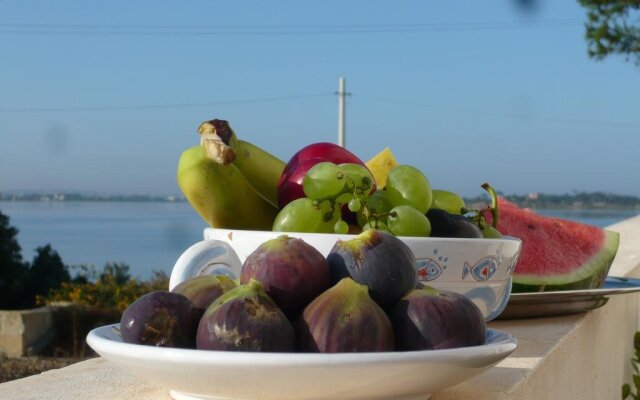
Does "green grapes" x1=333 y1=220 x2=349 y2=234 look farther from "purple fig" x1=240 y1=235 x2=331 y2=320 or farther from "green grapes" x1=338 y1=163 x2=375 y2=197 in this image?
"purple fig" x1=240 y1=235 x2=331 y2=320

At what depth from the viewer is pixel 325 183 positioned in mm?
1165

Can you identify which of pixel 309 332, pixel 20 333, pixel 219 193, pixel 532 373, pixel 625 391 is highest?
pixel 219 193

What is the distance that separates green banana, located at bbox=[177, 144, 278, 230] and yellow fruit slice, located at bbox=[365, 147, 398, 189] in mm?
340

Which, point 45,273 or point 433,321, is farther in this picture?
point 45,273

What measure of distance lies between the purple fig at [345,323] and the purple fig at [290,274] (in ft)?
0.10

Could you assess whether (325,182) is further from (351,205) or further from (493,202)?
(493,202)

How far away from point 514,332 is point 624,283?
29.8 inches

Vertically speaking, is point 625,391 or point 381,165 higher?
point 381,165

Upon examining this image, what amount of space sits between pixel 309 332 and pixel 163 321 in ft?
0.45

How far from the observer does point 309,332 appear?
74 cm

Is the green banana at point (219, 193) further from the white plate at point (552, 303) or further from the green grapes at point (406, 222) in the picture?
the white plate at point (552, 303)

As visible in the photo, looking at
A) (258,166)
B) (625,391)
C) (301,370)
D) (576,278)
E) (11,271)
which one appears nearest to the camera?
(301,370)

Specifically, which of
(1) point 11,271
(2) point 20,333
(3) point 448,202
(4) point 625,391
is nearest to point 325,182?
(3) point 448,202

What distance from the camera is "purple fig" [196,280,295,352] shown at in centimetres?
72
